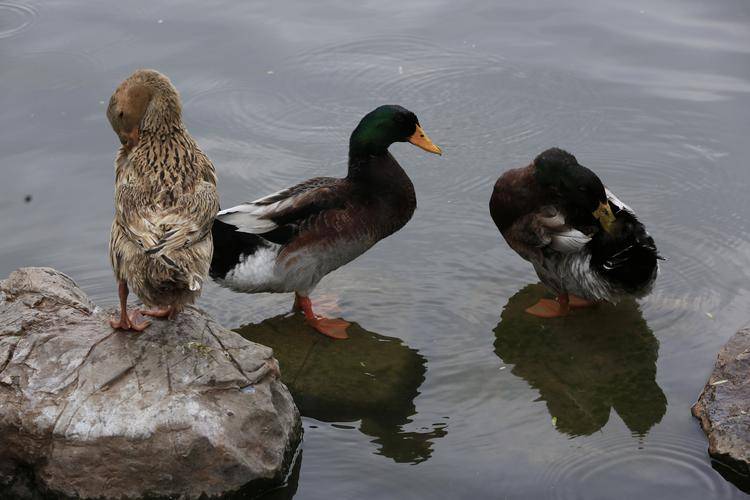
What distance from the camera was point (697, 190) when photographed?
734 cm

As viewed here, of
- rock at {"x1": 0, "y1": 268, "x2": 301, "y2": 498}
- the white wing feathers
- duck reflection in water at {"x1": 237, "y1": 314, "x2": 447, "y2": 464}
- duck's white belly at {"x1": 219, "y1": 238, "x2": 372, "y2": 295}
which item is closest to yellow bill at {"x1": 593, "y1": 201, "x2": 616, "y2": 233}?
duck reflection in water at {"x1": 237, "y1": 314, "x2": 447, "y2": 464}

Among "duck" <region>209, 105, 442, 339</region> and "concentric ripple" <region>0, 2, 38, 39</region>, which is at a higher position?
"concentric ripple" <region>0, 2, 38, 39</region>

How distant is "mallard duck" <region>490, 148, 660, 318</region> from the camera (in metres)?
6.01

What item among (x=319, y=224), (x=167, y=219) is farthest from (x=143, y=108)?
(x=319, y=224)

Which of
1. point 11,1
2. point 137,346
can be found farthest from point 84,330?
point 11,1

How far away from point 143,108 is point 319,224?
1.39 meters

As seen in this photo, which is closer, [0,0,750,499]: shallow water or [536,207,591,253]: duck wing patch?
[0,0,750,499]: shallow water

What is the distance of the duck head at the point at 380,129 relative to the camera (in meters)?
6.66

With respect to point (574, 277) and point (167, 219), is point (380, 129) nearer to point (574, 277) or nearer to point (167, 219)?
point (574, 277)

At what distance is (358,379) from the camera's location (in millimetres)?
5789

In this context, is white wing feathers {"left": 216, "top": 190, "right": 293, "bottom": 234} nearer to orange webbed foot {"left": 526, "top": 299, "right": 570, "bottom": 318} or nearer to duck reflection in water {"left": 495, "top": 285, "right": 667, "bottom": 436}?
duck reflection in water {"left": 495, "top": 285, "right": 667, "bottom": 436}

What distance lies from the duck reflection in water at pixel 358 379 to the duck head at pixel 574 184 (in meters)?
1.28

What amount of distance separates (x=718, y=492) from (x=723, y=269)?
2.05 m

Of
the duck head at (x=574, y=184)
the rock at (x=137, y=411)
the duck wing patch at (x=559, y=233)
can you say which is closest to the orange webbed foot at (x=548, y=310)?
the duck wing patch at (x=559, y=233)
